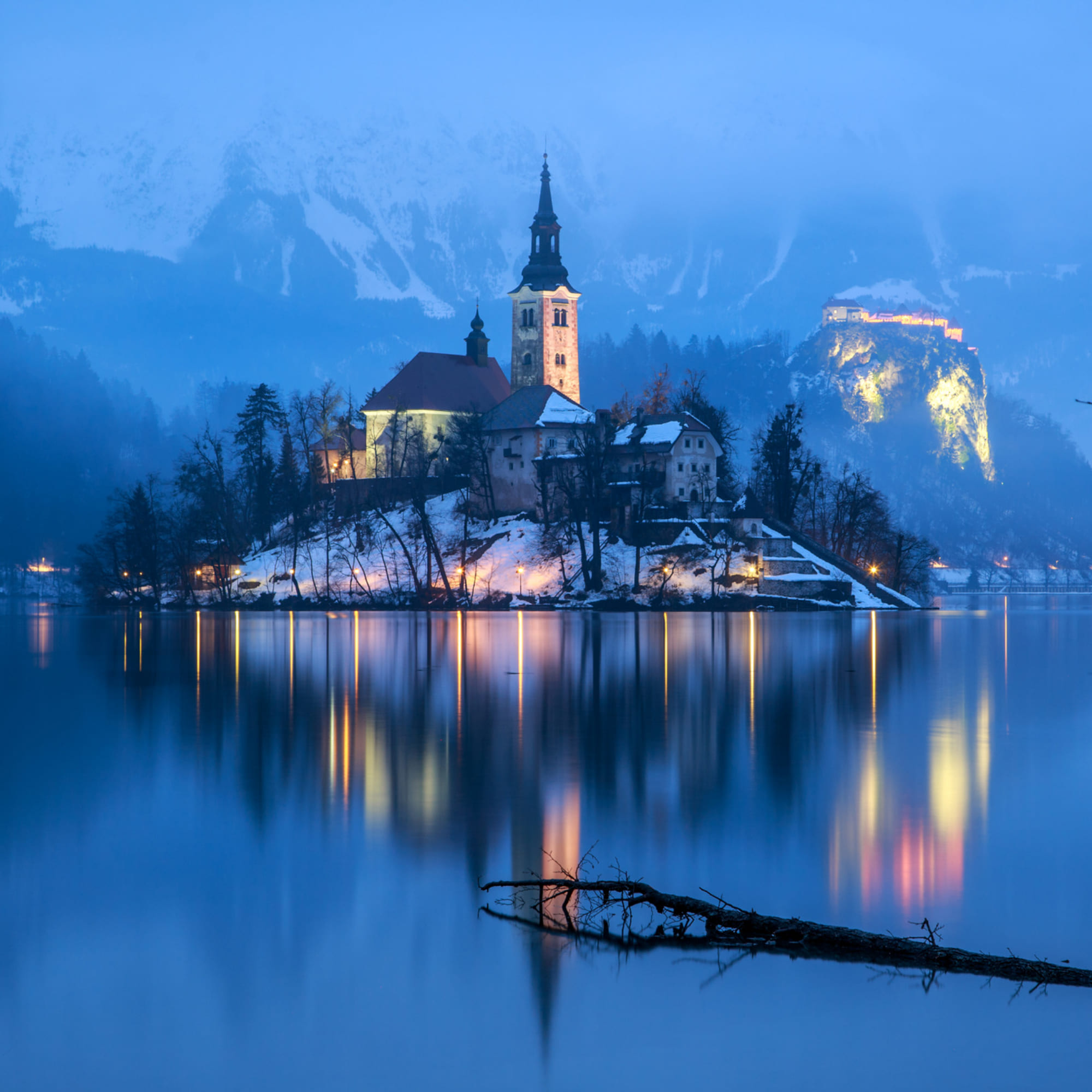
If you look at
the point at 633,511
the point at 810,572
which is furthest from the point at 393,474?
the point at 810,572

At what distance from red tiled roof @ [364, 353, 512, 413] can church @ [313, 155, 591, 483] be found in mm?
79

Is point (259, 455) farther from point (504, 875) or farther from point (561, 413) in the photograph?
point (504, 875)

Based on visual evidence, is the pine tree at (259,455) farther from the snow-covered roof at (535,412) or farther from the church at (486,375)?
the snow-covered roof at (535,412)

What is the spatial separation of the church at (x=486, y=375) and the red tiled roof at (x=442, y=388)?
0.08 m

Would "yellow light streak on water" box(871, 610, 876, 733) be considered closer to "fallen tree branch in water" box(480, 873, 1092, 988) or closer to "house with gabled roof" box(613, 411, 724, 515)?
"fallen tree branch in water" box(480, 873, 1092, 988)

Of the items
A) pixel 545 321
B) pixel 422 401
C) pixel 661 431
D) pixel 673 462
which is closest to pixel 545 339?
pixel 545 321

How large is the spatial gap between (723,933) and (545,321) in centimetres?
12969

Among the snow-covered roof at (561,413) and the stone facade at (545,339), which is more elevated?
the stone facade at (545,339)

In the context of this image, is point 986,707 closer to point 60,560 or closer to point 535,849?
point 535,849

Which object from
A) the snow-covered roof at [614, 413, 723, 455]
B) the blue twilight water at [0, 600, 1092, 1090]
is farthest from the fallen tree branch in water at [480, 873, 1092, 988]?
Result: the snow-covered roof at [614, 413, 723, 455]

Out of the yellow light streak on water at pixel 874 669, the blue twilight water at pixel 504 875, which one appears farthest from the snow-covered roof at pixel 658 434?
the blue twilight water at pixel 504 875

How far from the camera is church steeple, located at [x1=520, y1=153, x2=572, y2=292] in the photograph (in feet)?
455

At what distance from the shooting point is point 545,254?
14175 cm

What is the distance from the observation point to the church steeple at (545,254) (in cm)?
13875
